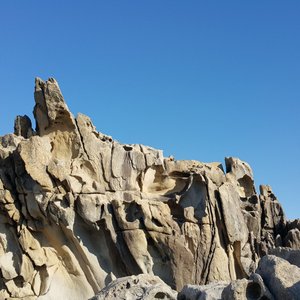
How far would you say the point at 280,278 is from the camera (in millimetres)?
8844

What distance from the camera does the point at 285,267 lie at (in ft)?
29.9

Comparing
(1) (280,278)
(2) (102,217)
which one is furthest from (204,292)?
(2) (102,217)

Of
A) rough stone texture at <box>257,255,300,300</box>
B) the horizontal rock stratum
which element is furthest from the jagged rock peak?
rough stone texture at <box>257,255,300,300</box>

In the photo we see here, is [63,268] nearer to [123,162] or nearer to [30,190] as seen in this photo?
[30,190]

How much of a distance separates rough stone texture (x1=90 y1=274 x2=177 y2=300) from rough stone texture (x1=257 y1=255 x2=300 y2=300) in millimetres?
1921

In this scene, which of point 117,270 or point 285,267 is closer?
point 285,267

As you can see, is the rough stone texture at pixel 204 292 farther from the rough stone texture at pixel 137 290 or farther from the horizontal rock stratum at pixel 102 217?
the horizontal rock stratum at pixel 102 217

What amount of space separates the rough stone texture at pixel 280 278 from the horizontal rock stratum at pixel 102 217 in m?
9.90

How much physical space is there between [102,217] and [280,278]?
11.9 metres

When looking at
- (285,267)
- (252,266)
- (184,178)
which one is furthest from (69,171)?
(285,267)

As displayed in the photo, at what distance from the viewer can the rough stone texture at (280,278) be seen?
28.0 feet

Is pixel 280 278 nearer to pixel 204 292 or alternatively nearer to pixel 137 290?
pixel 204 292

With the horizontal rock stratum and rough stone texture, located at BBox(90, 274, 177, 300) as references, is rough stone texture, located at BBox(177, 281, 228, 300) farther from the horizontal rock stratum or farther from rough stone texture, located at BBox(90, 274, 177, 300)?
the horizontal rock stratum

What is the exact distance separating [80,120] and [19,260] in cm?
600
